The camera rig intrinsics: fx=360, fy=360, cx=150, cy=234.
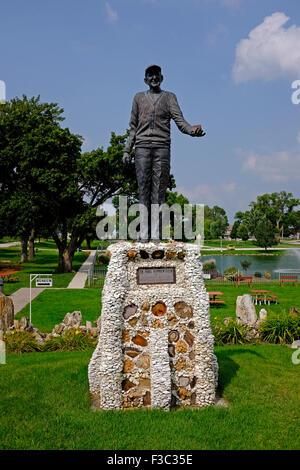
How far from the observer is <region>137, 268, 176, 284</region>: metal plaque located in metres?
5.33

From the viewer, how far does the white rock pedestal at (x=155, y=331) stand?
5004 mm

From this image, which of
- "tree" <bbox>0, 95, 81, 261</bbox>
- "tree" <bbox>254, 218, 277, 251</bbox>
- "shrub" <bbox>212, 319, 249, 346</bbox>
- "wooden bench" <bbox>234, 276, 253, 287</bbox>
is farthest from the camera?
"tree" <bbox>254, 218, 277, 251</bbox>

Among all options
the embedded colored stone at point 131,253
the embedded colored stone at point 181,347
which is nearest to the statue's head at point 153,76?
the embedded colored stone at point 131,253

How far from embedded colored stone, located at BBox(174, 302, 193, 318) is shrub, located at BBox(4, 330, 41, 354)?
501 centimetres

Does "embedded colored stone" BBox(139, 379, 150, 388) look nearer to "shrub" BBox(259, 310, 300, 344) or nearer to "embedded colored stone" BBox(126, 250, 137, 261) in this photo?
"embedded colored stone" BBox(126, 250, 137, 261)

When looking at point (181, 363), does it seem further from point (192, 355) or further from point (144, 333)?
point (144, 333)

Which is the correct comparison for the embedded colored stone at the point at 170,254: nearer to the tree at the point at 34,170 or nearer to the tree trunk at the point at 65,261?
the tree at the point at 34,170

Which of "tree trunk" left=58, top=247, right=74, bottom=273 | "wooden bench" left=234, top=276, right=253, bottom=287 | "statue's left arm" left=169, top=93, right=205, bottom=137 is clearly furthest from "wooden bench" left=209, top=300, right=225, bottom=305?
"tree trunk" left=58, top=247, right=74, bottom=273

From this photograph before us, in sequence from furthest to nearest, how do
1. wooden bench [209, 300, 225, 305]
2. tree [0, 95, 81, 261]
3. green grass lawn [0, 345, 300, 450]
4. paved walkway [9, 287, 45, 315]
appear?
tree [0, 95, 81, 261], wooden bench [209, 300, 225, 305], paved walkway [9, 287, 45, 315], green grass lawn [0, 345, 300, 450]

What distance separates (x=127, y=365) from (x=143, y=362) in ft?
0.76

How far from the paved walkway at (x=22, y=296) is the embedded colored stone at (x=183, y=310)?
31.8 ft

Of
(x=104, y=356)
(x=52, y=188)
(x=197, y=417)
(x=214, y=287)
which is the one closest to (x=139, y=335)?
(x=104, y=356)

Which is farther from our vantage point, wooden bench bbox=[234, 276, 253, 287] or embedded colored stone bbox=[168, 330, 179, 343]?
wooden bench bbox=[234, 276, 253, 287]

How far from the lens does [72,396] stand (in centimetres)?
539
